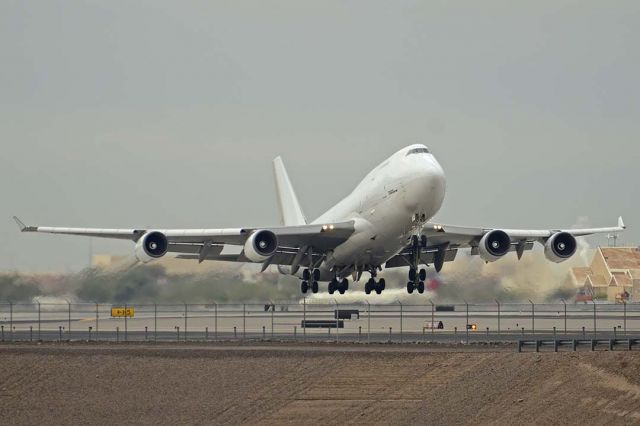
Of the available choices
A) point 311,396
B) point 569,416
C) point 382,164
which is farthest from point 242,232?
point 569,416

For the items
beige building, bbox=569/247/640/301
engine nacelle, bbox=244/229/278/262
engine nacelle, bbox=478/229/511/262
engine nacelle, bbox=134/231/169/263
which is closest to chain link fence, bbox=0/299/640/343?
beige building, bbox=569/247/640/301

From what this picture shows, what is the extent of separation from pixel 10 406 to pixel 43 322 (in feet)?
94.7

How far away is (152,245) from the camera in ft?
202

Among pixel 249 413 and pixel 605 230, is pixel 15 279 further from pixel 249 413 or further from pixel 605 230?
pixel 605 230

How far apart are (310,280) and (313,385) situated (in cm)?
1439

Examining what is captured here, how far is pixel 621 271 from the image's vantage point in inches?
3142

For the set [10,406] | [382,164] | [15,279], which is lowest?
[10,406]

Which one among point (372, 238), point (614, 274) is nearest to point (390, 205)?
point (372, 238)

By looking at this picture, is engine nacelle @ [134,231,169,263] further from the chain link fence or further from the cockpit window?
the cockpit window

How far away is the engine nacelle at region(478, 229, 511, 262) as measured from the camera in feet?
203

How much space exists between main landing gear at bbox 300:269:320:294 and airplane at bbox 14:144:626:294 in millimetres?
49

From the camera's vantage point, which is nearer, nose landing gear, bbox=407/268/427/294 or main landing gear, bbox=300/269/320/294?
nose landing gear, bbox=407/268/427/294

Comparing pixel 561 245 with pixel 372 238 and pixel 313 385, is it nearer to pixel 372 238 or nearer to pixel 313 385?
pixel 372 238

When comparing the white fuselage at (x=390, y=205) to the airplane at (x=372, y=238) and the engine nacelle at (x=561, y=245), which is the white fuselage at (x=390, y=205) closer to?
the airplane at (x=372, y=238)
